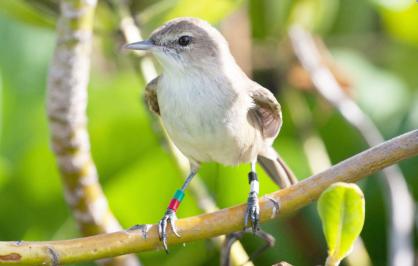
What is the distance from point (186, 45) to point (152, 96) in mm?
214

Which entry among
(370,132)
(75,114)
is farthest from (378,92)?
(75,114)

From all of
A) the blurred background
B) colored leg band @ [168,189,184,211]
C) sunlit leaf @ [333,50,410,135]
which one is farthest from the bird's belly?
sunlit leaf @ [333,50,410,135]

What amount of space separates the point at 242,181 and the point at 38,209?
79 cm

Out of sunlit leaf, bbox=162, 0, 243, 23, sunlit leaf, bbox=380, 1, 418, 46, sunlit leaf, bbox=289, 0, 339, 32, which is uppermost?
sunlit leaf, bbox=289, 0, 339, 32

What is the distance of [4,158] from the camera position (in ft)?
13.1

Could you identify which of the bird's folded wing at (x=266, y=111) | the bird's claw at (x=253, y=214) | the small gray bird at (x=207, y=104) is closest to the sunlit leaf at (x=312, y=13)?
the small gray bird at (x=207, y=104)

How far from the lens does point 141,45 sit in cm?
321

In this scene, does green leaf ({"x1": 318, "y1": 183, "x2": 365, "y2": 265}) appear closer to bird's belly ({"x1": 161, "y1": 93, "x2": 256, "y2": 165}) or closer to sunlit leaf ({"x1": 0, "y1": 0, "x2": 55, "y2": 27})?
bird's belly ({"x1": 161, "y1": 93, "x2": 256, "y2": 165})

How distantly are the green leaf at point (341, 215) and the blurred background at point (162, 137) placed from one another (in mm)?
1226

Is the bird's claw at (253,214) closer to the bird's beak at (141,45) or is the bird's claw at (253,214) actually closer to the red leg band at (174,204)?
the red leg band at (174,204)

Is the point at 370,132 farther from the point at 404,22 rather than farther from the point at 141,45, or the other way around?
the point at 141,45

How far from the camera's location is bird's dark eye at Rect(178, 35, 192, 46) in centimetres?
340

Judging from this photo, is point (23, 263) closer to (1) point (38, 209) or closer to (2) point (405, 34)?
(1) point (38, 209)

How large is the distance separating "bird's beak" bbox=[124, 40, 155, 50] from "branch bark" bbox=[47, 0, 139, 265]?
14 cm
